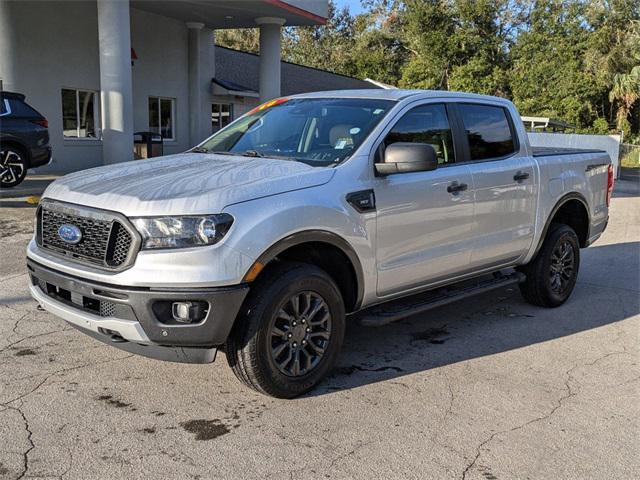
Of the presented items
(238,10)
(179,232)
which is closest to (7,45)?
(238,10)

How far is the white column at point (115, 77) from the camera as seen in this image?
14.6 meters

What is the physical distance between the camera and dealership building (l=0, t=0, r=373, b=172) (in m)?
14.9

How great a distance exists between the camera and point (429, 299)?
17.0 ft

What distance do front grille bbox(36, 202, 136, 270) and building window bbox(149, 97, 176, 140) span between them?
17.4m

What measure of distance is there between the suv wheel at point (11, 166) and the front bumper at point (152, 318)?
926 cm

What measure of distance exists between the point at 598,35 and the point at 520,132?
3505cm

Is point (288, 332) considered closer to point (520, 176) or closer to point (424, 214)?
point (424, 214)

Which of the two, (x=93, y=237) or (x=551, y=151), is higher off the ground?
(x=551, y=151)

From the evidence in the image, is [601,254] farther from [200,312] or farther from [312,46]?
[312,46]

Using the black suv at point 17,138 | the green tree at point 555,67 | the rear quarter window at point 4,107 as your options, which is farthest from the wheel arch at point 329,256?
the green tree at point 555,67

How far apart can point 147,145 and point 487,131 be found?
13.2m

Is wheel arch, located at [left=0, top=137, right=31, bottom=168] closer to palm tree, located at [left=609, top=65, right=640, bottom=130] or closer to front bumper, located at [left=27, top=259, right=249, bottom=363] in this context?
front bumper, located at [left=27, top=259, right=249, bottom=363]

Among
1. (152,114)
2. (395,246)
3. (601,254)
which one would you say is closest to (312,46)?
(152,114)

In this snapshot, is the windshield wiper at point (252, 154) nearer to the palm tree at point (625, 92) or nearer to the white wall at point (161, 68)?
the white wall at point (161, 68)
